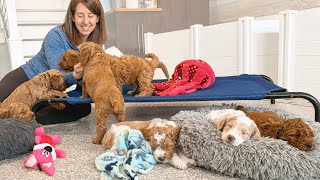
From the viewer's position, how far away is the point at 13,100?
1.45 m

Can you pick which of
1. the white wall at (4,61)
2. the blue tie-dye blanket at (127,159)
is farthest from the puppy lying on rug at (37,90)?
the white wall at (4,61)

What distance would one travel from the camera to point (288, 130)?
1.06 meters

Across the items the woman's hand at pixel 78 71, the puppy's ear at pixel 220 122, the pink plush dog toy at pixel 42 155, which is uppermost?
the woman's hand at pixel 78 71

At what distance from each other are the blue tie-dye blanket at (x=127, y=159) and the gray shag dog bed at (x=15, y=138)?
0.34 metres

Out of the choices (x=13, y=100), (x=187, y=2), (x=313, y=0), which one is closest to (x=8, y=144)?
(x=13, y=100)

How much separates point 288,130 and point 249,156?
0.66ft

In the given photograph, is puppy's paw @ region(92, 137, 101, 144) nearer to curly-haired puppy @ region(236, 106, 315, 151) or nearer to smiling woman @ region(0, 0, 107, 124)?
smiling woman @ region(0, 0, 107, 124)

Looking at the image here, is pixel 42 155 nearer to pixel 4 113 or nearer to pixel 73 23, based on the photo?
pixel 4 113

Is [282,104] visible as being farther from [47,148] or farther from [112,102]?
[47,148]

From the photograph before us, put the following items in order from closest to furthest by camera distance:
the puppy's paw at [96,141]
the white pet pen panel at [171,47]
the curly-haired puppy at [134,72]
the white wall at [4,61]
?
the puppy's paw at [96,141]
the curly-haired puppy at [134,72]
the white pet pen panel at [171,47]
the white wall at [4,61]

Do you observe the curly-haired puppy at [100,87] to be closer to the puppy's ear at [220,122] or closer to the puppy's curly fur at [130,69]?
the puppy's curly fur at [130,69]

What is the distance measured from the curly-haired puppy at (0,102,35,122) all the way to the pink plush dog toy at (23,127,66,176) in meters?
0.10

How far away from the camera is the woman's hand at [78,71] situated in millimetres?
1461

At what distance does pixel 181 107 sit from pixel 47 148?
3.35ft
